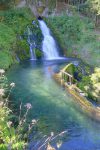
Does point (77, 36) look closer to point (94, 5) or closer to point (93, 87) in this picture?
point (94, 5)

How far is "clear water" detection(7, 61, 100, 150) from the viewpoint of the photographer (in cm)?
1514

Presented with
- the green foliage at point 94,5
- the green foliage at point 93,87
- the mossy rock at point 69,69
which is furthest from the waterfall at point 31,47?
the green foliage at point 93,87

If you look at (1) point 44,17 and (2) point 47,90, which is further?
(1) point 44,17

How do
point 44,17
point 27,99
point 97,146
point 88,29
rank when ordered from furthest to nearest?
1. point 44,17
2. point 88,29
3. point 27,99
4. point 97,146

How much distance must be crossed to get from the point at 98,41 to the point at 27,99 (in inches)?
500

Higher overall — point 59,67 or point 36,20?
point 36,20

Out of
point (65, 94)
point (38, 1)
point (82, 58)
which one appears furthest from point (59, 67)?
point (38, 1)

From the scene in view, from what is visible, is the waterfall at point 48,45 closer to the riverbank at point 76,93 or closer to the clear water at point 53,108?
the clear water at point 53,108

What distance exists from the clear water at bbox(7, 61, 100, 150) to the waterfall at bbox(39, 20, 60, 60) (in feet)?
14.7

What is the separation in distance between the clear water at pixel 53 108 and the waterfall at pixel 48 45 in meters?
4.48

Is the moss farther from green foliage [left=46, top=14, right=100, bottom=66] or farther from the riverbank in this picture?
green foliage [left=46, top=14, right=100, bottom=66]

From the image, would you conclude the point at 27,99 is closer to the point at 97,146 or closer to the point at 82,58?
→ the point at 97,146

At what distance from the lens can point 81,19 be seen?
33312 mm

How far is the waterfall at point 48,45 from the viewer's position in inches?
1193
